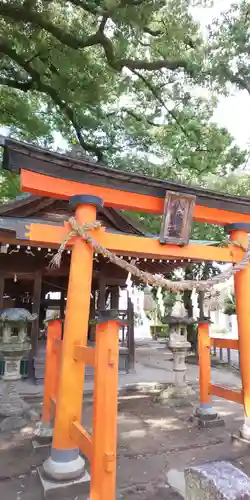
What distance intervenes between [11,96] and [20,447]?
1258cm

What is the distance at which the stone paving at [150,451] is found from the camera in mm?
3703

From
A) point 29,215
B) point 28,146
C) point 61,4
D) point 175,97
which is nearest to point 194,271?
point 175,97

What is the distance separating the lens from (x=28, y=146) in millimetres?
4070

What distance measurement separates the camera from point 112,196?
488cm

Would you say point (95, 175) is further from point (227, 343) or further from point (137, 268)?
point (227, 343)

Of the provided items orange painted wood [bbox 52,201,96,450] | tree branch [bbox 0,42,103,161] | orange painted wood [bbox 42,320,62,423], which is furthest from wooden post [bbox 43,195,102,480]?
tree branch [bbox 0,42,103,161]

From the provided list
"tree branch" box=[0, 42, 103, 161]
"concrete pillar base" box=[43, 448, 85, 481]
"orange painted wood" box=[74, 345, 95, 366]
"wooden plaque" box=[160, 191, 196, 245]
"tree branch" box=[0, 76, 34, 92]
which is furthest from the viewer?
"tree branch" box=[0, 76, 34, 92]

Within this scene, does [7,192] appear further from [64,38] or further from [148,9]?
[148,9]

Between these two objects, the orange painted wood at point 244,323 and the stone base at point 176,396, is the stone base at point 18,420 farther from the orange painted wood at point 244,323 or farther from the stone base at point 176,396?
the orange painted wood at point 244,323

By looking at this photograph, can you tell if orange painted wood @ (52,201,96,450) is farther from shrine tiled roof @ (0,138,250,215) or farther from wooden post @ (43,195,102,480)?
shrine tiled roof @ (0,138,250,215)

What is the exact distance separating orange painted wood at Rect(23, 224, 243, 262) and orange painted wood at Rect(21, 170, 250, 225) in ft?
1.59

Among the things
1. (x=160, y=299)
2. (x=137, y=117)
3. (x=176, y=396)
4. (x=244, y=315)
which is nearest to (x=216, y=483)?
(x=244, y=315)

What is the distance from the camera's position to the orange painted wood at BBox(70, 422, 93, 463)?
3.15 metres

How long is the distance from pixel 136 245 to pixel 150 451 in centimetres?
303
